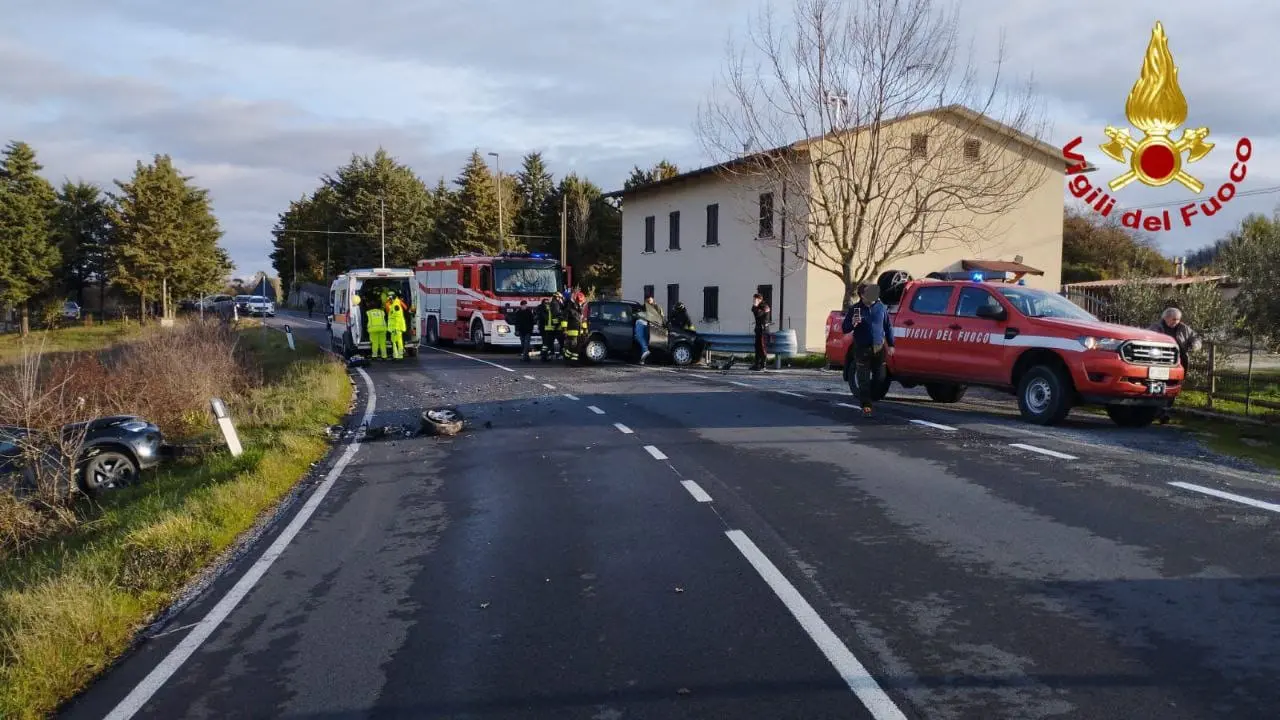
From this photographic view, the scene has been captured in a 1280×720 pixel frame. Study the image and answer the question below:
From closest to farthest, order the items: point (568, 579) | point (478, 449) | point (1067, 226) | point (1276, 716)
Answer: point (1276, 716) → point (568, 579) → point (478, 449) → point (1067, 226)

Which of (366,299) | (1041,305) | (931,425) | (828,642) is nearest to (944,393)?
(1041,305)

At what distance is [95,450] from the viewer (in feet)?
42.3

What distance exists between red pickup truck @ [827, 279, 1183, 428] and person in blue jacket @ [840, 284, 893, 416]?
83cm

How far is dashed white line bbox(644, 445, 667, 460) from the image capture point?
35.9 feet

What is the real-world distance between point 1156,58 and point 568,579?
1746 centimetres

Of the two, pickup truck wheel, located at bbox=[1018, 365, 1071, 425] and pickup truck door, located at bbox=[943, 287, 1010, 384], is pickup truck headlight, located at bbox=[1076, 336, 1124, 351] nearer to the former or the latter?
pickup truck wheel, located at bbox=[1018, 365, 1071, 425]

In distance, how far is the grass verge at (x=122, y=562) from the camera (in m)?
5.08

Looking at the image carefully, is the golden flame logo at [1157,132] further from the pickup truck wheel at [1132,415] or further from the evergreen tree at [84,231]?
the evergreen tree at [84,231]

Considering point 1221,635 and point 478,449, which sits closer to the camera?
point 1221,635

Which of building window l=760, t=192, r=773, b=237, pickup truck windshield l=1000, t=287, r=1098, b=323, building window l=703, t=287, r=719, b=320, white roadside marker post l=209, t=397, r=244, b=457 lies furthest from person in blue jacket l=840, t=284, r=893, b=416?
building window l=703, t=287, r=719, b=320

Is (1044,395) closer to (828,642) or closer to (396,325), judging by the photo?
(828,642)

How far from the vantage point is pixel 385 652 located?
5.16m

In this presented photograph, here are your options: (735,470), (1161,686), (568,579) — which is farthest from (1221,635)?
(735,470)

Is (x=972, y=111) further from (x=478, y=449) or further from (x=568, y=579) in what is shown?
(x=568, y=579)
